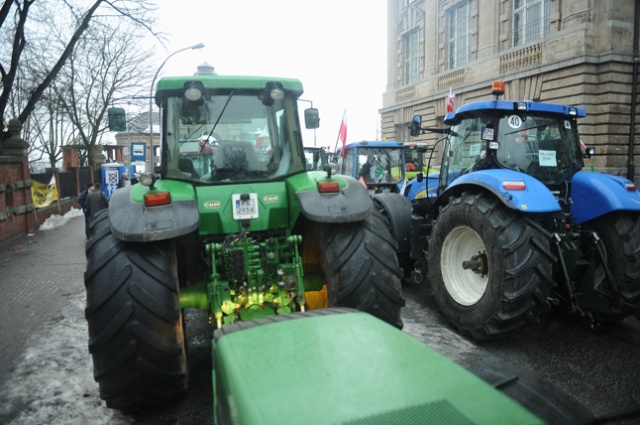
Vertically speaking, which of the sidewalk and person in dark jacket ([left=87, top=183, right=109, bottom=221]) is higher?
person in dark jacket ([left=87, top=183, right=109, bottom=221])

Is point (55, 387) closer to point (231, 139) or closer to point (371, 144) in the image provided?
point (231, 139)

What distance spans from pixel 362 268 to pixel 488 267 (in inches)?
64.7

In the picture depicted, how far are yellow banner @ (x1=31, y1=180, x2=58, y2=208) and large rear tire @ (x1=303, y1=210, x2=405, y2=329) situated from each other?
1456cm

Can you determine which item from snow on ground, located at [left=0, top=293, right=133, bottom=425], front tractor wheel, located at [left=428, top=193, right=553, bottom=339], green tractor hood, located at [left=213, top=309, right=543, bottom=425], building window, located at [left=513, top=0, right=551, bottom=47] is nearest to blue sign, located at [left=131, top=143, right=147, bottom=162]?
snow on ground, located at [left=0, top=293, right=133, bottom=425]

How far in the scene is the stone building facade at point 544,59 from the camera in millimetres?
14352

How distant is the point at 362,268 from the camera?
362 cm

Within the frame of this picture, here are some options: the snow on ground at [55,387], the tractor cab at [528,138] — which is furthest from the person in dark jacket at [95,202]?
the tractor cab at [528,138]

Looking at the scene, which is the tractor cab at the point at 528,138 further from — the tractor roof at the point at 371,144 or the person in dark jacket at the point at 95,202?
the person in dark jacket at the point at 95,202

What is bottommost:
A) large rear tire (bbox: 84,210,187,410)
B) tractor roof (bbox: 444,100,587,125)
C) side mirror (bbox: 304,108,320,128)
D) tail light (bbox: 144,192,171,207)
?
large rear tire (bbox: 84,210,187,410)

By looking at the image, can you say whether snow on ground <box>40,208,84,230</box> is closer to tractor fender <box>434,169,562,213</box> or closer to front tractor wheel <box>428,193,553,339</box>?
front tractor wheel <box>428,193,553,339</box>

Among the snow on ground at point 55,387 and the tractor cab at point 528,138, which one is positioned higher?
the tractor cab at point 528,138

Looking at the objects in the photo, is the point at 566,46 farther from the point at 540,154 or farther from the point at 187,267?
the point at 187,267

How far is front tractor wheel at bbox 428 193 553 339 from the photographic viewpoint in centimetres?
432

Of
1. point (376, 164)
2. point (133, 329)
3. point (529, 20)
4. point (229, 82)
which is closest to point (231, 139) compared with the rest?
point (229, 82)
